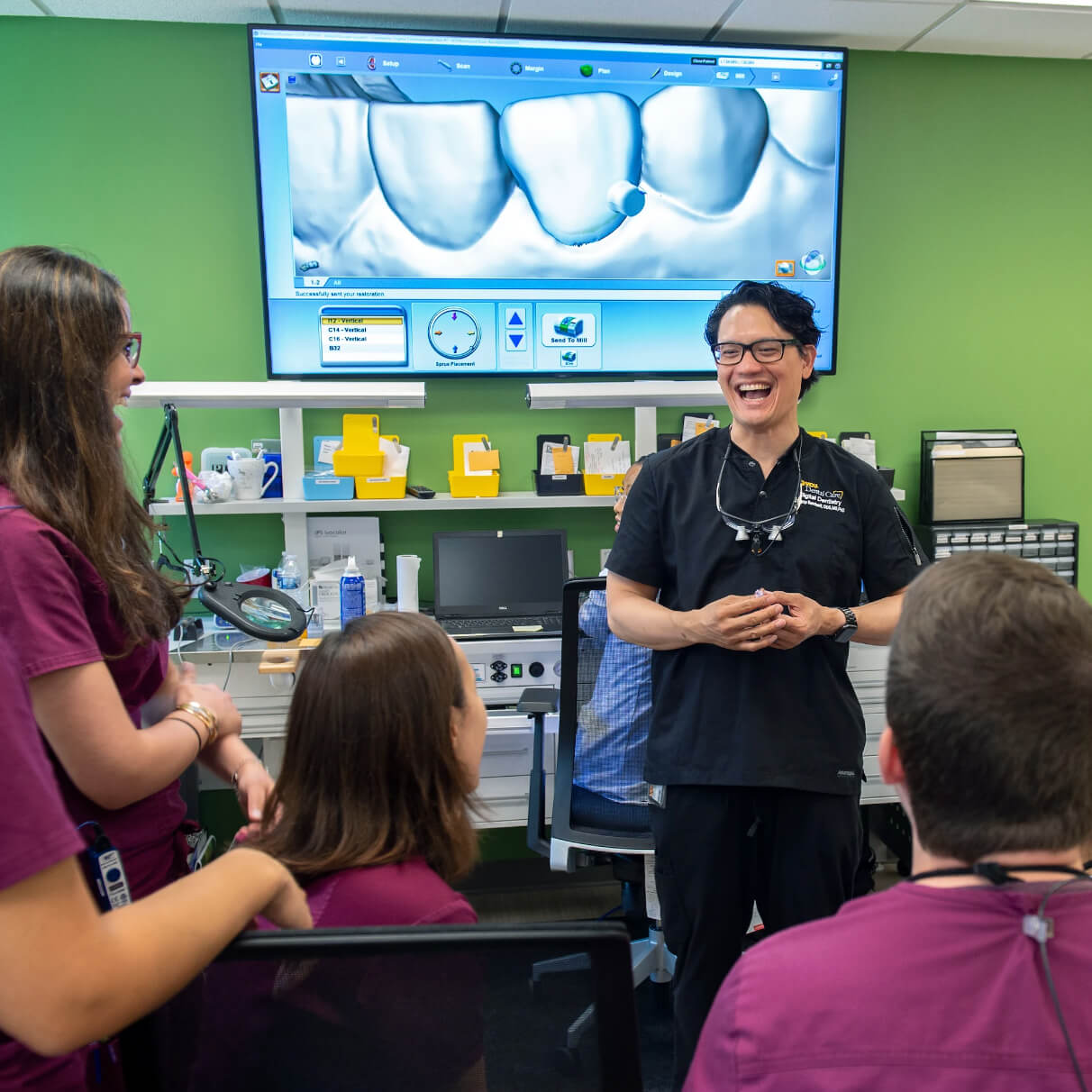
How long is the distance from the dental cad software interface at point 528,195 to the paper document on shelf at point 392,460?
0.76ft

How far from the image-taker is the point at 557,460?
9.23ft

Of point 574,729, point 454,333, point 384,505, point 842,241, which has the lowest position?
point 574,729

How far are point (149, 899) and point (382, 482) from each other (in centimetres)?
218

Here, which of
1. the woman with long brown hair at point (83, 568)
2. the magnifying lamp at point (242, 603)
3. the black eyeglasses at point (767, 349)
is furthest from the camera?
the magnifying lamp at point (242, 603)

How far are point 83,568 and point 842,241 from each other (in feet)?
9.17

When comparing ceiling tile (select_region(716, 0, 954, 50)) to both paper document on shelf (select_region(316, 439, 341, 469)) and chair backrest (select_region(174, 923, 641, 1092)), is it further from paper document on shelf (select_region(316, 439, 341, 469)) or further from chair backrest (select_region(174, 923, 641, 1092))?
chair backrest (select_region(174, 923, 641, 1092))

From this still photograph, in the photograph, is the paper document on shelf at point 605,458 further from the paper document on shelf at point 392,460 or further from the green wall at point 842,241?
the paper document on shelf at point 392,460

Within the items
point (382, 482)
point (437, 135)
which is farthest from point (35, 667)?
point (437, 135)

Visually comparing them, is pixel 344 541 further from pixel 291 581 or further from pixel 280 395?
pixel 280 395

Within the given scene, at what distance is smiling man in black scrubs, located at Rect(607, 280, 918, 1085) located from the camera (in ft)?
4.95

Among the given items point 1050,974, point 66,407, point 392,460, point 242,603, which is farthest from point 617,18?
point 1050,974

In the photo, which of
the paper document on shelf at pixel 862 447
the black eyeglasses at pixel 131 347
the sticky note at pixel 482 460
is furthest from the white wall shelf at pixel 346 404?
the black eyeglasses at pixel 131 347

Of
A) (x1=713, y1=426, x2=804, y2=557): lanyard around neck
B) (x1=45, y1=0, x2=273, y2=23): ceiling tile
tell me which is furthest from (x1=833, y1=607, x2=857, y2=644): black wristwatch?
(x1=45, y1=0, x2=273, y2=23): ceiling tile

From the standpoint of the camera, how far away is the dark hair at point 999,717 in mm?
636
